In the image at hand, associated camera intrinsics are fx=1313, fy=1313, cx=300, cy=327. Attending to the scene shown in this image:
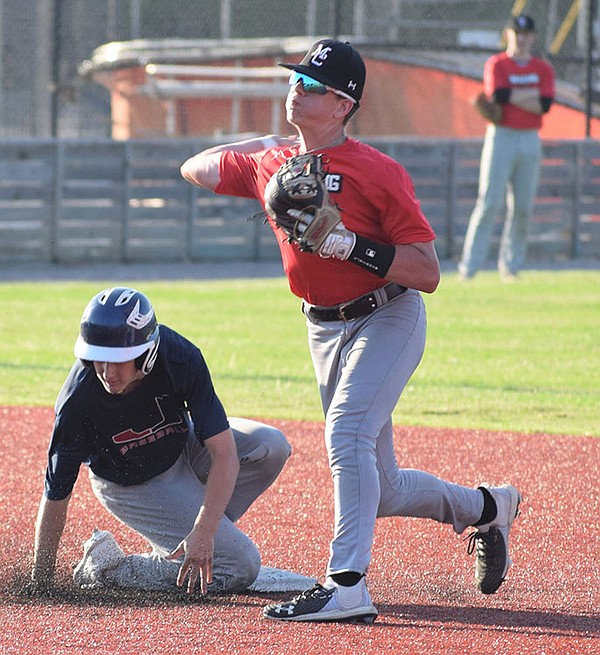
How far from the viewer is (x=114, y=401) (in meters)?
4.43

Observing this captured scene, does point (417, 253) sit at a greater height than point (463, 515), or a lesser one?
greater

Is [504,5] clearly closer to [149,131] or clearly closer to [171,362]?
[149,131]

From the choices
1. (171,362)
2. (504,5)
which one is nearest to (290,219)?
(171,362)

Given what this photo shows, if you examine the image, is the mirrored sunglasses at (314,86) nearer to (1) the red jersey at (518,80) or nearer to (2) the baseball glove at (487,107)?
(2) the baseball glove at (487,107)

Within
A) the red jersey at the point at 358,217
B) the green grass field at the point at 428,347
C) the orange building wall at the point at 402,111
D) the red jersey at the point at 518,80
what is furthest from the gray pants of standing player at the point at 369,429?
the orange building wall at the point at 402,111

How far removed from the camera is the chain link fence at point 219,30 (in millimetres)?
18016

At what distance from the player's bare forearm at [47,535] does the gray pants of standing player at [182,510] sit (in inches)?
9.8

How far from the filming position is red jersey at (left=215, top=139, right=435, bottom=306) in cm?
440

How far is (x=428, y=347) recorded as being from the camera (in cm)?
1055

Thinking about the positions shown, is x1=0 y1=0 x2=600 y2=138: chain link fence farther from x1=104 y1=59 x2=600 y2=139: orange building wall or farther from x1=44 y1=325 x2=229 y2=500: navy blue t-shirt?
x1=44 y1=325 x2=229 y2=500: navy blue t-shirt

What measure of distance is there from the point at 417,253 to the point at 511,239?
1013cm

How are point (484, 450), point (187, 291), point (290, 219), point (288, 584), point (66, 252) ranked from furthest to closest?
point (66, 252) < point (187, 291) < point (484, 450) < point (288, 584) < point (290, 219)

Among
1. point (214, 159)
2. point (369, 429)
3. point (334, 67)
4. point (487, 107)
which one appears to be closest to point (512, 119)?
point (487, 107)

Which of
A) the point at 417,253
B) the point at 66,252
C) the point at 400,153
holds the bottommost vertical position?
the point at 66,252
